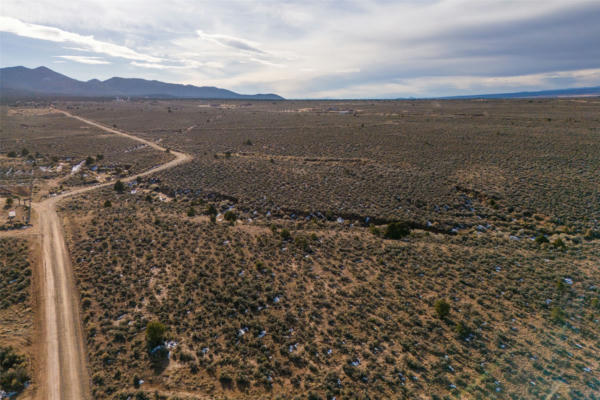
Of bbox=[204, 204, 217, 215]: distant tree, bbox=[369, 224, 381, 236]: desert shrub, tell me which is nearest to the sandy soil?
bbox=[204, 204, 217, 215]: distant tree

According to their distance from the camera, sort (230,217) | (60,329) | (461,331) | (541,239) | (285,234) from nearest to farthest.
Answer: (461,331) → (60,329) → (541,239) → (285,234) → (230,217)

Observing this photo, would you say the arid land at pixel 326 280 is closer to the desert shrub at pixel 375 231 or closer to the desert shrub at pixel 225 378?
the desert shrub at pixel 225 378

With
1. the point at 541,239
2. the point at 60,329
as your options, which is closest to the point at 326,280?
the point at 60,329

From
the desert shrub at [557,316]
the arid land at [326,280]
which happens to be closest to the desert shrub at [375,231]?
the arid land at [326,280]

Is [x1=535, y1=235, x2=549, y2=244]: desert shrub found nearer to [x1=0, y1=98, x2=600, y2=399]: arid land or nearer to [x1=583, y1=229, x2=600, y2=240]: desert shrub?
[x1=0, y1=98, x2=600, y2=399]: arid land

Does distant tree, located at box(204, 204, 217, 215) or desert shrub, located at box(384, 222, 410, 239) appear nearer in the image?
desert shrub, located at box(384, 222, 410, 239)

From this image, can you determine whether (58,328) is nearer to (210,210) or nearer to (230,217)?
(230,217)
